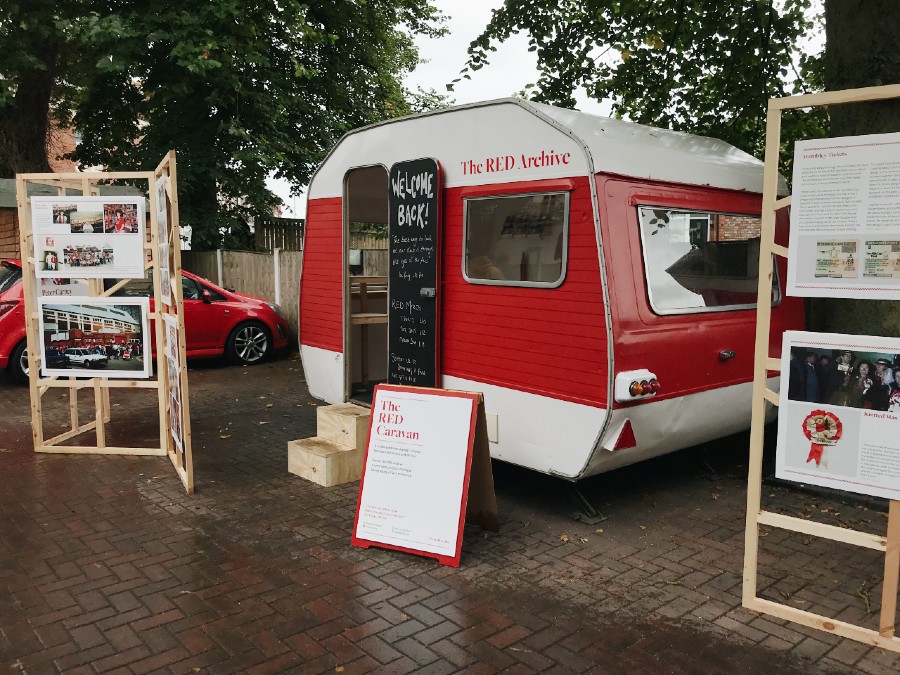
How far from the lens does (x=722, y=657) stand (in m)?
3.47

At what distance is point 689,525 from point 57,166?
88.7 ft

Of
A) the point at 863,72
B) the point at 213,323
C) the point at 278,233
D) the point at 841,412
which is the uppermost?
the point at 863,72

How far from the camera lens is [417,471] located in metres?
4.71

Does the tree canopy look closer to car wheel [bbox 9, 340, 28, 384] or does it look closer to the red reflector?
the red reflector

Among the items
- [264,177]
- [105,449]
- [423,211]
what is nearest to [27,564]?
[105,449]

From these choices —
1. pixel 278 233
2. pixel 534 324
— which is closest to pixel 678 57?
pixel 534 324

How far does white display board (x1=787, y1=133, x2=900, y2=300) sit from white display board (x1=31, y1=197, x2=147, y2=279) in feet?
16.1

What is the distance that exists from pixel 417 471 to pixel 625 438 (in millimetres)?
1320

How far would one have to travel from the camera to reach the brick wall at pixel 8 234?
12500 millimetres

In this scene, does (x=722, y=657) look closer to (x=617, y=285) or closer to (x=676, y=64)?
(x=617, y=285)

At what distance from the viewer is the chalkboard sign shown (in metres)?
5.83

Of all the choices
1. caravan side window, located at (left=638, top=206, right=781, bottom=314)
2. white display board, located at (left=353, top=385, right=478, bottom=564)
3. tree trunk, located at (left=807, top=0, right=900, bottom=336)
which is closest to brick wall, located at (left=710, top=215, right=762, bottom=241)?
caravan side window, located at (left=638, top=206, right=781, bottom=314)

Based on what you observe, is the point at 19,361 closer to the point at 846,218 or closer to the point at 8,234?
the point at 8,234

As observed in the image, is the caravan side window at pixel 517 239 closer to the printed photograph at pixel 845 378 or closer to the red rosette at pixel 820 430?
the printed photograph at pixel 845 378
